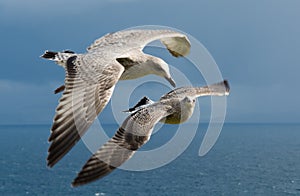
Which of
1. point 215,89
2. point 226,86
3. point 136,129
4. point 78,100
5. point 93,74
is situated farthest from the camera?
point 226,86

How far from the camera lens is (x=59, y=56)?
1247 centimetres

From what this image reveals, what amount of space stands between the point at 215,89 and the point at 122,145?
5.45 metres

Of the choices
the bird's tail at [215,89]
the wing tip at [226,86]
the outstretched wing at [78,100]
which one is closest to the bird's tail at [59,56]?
the outstretched wing at [78,100]

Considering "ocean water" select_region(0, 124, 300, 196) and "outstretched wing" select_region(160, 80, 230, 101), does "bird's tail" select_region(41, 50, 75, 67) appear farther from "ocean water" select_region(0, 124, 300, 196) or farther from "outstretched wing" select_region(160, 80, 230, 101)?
"ocean water" select_region(0, 124, 300, 196)

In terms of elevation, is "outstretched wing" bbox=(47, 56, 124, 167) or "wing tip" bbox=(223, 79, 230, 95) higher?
"wing tip" bbox=(223, 79, 230, 95)

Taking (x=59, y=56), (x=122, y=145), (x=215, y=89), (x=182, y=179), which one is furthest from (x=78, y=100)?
(x=182, y=179)

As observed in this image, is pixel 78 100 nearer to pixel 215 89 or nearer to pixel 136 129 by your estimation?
pixel 136 129

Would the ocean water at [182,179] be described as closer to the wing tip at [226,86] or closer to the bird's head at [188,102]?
the wing tip at [226,86]

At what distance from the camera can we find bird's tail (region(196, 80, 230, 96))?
14828mm

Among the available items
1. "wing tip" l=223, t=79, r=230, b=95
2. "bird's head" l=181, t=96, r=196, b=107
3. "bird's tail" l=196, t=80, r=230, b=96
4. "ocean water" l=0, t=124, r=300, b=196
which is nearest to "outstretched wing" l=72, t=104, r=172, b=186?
"bird's head" l=181, t=96, r=196, b=107

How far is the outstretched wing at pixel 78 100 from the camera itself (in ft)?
28.5

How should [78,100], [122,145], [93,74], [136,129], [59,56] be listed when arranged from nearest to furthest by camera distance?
[78,100] < [93,74] < [122,145] < [136,129] < [59,56]

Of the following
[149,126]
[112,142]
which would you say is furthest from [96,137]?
[149,126]

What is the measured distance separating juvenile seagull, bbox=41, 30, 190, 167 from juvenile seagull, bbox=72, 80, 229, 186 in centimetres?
73
